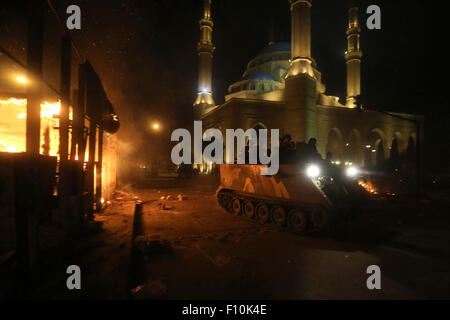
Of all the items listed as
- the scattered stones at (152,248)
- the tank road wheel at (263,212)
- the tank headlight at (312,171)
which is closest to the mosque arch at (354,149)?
the tank road wheel at (263,212)

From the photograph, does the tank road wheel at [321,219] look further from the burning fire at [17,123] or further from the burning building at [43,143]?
the burning fire at [17,123]

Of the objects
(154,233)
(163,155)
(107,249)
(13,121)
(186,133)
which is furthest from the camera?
(186,133)

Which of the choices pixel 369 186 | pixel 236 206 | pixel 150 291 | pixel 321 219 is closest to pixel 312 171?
pixel 321 219

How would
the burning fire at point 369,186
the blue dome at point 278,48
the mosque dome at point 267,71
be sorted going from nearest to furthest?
the burning fire at point 369,186 → the mosque dome at point 267,71 → the blue dome at point 278,48

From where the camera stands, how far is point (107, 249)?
16.5 feet

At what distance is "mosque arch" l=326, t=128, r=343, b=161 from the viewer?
3581cm

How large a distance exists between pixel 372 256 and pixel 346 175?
3127 mm

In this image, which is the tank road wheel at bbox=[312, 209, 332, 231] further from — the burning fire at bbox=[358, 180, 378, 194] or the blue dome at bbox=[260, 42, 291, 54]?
the blue dome at bbox=[260, 42, 291, 54]

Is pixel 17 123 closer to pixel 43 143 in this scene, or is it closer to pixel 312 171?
pixel 43 143

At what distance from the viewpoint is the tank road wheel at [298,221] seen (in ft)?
22.0

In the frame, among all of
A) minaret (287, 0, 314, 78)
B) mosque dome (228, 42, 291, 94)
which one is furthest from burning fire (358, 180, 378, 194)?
mosque dome (228, 42, 291, 94)

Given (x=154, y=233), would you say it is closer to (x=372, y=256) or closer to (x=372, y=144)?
(x=372, y=256)

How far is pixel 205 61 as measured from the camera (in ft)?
140
